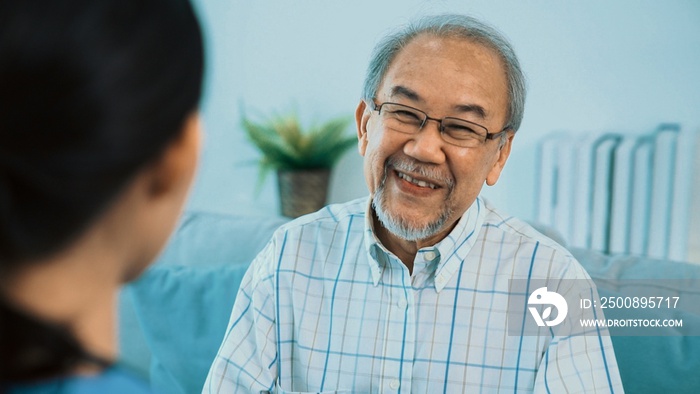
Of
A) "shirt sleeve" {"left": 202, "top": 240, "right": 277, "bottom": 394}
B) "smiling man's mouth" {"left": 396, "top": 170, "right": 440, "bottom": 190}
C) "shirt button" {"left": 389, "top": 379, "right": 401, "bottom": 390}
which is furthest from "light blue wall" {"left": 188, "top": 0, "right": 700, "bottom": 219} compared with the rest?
"shirt button" {"left": 389, "top": 379, "right": 401, "bottom": 390}

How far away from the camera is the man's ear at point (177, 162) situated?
0.51 meters

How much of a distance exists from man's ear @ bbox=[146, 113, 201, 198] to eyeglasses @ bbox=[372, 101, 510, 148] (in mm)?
797

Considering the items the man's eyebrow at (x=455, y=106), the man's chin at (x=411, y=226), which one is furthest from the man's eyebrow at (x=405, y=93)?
the man's chin at (x=411, y=226)

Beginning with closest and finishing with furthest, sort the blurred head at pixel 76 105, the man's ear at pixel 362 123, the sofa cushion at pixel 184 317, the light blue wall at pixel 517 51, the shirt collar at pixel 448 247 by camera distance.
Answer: the blurred head at pixel 76 105
the shirt collar at pixel 448 247
the man's ear at pixel 362 123
the sofa cushion at pixel 184 317
the light blue wall at pixel 517 51

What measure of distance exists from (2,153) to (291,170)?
2.47 metres

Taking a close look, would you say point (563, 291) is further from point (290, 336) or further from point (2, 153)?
point (2, 153)

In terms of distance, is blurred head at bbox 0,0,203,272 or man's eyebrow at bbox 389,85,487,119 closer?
blurred head at bbox 0,0,203,272

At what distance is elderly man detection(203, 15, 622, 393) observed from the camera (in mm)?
1283

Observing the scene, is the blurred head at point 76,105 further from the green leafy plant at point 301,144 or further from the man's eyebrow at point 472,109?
the green leafy plant at point 301,144

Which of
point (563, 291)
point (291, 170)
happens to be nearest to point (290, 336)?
point (563, 291)

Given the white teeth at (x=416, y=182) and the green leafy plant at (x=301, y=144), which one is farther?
the green leafy plant at (x=301, y=144)

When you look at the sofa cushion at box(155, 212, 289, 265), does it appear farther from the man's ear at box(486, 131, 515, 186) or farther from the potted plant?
the potted plant

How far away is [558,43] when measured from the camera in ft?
8.86

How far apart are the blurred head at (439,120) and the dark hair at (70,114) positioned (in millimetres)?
841
